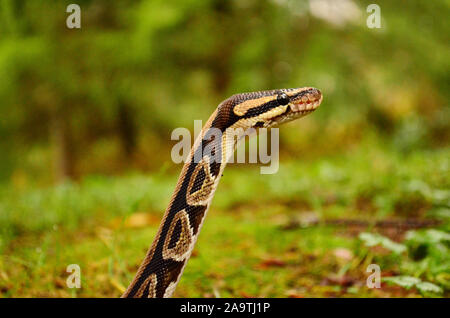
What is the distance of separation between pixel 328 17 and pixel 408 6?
1.80 m

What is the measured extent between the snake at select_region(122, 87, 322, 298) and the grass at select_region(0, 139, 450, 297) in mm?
531

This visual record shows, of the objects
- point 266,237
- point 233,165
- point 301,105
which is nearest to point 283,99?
point 301,105

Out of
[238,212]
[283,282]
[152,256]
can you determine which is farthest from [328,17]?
[152,256]

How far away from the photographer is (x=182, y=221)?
275cm

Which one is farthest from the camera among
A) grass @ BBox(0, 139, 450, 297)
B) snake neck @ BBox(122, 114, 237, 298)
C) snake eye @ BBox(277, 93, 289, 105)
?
snake eye @ BBox(277, 93, 289, 105)

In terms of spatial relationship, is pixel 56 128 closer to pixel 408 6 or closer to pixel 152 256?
pixel 152 256

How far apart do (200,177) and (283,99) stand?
1.02m

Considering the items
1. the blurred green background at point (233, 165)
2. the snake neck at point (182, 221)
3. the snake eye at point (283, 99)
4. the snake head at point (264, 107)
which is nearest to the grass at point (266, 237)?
the blurred green background at point (233, 165)

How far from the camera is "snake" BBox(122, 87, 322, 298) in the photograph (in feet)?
8.43

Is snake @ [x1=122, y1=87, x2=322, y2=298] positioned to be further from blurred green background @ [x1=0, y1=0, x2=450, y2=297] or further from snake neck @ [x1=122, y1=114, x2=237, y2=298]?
blurred green background @ [x1=0, y1=0, x2=450, y2=297]

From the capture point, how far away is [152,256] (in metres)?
2.62

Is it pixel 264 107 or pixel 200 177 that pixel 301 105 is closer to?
pixel 264 107

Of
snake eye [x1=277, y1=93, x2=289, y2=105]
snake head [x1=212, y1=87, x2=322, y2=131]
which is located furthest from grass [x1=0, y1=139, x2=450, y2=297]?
snake eye [x1=277, y1=93, x2=289, y2=105]

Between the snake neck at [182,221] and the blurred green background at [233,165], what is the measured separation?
530mm
